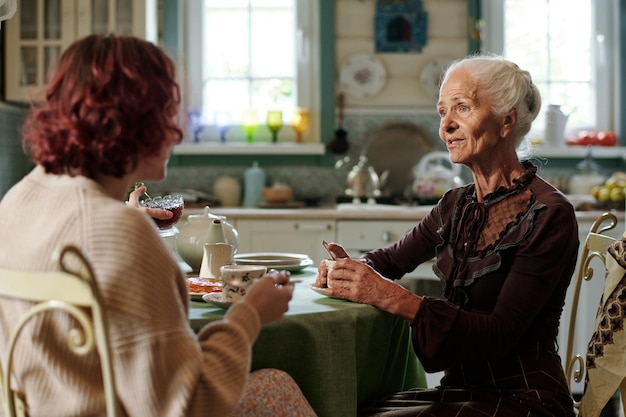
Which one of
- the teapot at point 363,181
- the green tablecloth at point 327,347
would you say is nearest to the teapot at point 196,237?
the green tablecloth at point 327,347

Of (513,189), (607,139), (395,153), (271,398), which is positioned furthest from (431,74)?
(271,398)

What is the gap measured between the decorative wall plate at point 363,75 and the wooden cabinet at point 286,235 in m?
1.10

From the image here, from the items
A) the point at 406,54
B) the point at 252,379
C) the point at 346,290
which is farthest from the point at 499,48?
the point at 252,379

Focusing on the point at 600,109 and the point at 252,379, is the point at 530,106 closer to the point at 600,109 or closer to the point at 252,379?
the point at 252,379

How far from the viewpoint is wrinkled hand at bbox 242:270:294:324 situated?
4.74ft

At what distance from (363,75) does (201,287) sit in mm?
3136

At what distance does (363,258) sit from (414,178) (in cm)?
252

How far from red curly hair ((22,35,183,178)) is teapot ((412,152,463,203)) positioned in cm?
326

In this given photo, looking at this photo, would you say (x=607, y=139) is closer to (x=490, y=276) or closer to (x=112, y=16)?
(x=112, y=16)

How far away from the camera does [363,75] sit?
488 cm

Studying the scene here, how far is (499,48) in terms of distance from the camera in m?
Result: 4.90

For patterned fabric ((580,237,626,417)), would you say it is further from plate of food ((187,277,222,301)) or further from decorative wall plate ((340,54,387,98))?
decorative wall plate ((340,54,387,98))

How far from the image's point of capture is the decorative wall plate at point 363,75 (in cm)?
488

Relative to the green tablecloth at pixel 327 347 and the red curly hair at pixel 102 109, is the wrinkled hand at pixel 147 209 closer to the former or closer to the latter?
the green tablecloth at pixel 327 347
